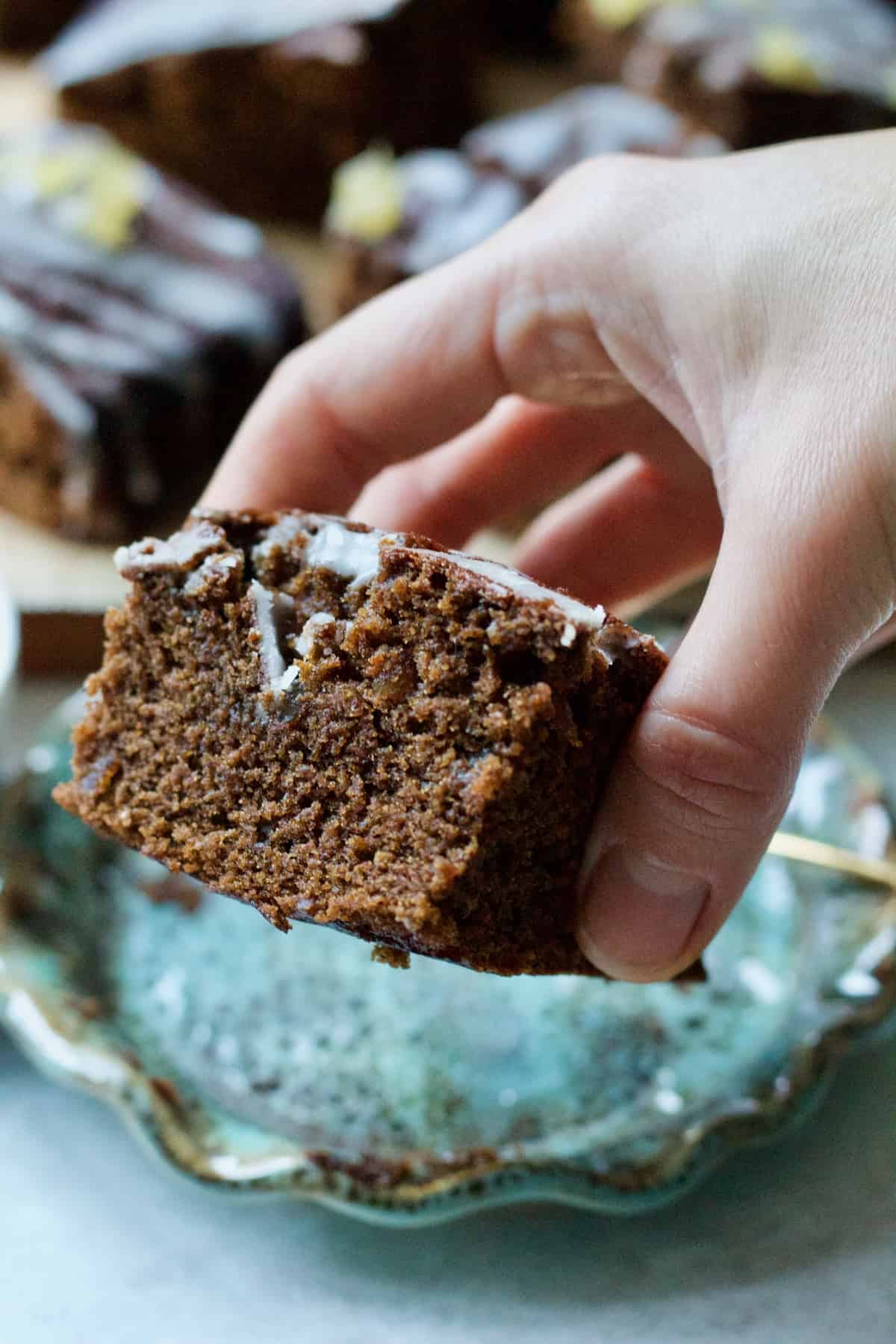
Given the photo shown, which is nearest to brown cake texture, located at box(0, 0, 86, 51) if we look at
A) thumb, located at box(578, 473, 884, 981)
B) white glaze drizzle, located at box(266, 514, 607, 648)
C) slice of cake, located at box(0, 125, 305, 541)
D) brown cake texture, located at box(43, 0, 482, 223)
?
brown cake texture, located at box(43, 0, 482, 223)

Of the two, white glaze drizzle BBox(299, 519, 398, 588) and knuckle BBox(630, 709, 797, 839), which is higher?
white glaze drizzle BBox(299, 519, 398, 588)

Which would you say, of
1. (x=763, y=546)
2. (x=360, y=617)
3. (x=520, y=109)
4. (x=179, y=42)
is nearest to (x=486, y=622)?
(x=360, y=617)

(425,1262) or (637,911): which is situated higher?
(637,911)

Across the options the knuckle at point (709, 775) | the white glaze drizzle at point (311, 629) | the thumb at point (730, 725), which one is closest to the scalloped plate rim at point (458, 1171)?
the thumb at point (730, 725)

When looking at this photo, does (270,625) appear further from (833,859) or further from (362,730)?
(833,859)

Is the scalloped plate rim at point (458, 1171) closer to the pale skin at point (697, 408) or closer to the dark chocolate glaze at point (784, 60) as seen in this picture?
the pale skin at point (697, 408)

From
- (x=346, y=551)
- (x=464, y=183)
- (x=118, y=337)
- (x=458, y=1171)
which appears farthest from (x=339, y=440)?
(x=464, y=183)

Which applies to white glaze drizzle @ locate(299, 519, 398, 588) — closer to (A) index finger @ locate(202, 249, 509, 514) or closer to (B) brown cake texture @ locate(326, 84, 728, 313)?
(A) index finger @ locate(202, 249, 509, 514)
